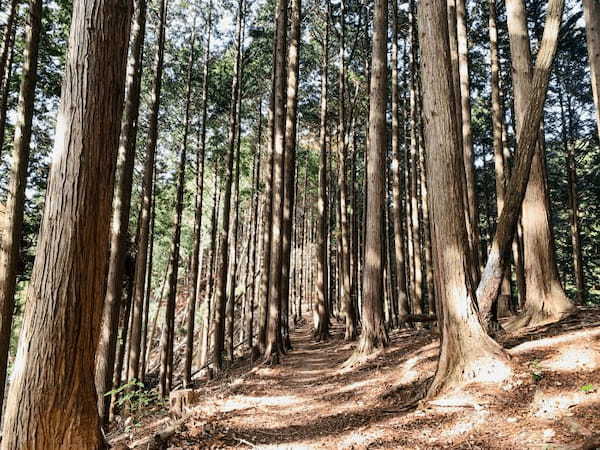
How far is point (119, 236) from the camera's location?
7.67 meters

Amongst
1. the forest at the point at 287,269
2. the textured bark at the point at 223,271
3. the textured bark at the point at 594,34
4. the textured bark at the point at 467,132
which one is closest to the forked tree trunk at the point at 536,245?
the forest at the point at 287,269

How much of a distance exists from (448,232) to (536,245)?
233 centimetres

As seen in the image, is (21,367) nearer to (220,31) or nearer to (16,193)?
(16,193)

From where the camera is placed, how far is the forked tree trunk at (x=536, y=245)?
624 cm

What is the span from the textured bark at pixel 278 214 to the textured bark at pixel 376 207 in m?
2.94

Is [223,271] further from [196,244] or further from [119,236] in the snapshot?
[119,236]

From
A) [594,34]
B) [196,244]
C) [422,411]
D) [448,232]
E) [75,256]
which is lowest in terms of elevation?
[422,411]

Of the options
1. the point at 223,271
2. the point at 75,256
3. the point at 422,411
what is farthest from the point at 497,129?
the point at 75,256

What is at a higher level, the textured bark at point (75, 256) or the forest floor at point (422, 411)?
the textured bark at point (75, 256)

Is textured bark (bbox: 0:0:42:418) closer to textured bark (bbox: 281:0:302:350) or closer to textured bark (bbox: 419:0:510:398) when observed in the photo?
textured bark (bbox: 419:0:510:398)

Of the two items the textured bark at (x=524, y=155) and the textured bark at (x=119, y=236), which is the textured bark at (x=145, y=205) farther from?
the textured bark at (x=524, y=155)

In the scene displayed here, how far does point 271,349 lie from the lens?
11102 mm

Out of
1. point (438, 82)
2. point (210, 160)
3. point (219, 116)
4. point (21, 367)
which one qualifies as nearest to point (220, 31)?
point (219, 116)

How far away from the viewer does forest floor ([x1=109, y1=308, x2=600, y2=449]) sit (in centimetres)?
349
